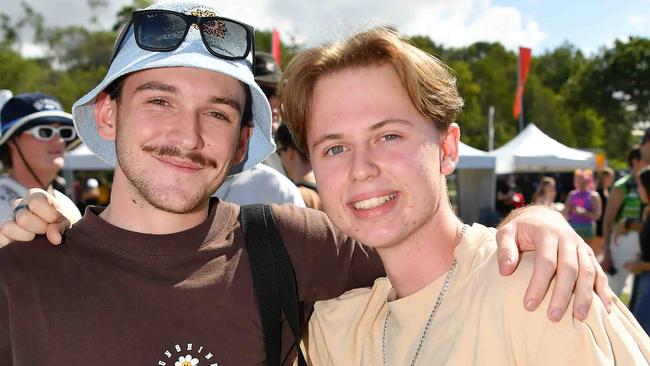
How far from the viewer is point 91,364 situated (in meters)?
1.70

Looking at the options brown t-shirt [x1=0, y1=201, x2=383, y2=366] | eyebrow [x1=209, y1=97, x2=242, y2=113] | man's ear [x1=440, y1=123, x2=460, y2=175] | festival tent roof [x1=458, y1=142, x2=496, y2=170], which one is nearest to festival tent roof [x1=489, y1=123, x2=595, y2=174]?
festival tent roof [x1=458, y1=142, x2=496, y2=170]

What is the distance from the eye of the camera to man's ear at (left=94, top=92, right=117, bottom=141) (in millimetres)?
2129

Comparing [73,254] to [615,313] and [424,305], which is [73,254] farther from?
[615,313]

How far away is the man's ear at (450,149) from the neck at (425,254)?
0.14 metres

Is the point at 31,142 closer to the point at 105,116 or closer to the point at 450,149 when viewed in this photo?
the point at 105,116

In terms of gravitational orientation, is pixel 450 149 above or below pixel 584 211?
above

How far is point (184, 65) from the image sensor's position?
1.93m

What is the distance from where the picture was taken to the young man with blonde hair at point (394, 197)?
5.74 feet

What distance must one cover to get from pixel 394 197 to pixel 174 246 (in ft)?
2.36

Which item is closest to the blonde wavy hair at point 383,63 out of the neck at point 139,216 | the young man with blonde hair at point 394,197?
the young man with blonde hair at point 394,197

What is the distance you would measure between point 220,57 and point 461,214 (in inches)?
634

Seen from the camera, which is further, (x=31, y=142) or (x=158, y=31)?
(x=31, y=142)

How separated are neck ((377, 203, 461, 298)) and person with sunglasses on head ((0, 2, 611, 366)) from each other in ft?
0.74

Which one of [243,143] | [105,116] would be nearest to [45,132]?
[105,116]
